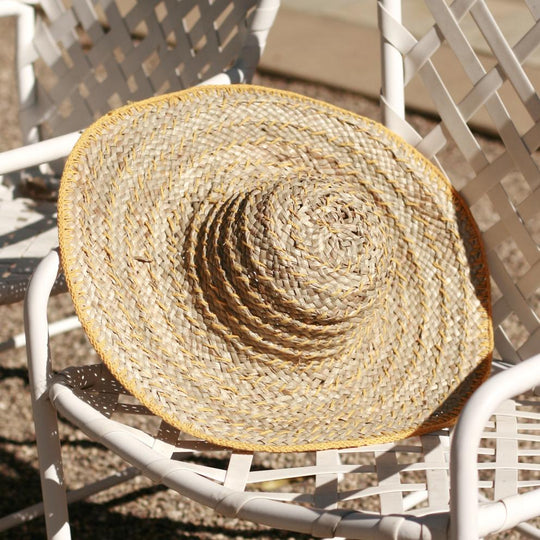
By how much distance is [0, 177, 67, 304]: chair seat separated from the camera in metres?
1.29

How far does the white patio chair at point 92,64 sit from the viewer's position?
1.46 m

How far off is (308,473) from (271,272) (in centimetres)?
25

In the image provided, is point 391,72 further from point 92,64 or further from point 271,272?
point 92,64

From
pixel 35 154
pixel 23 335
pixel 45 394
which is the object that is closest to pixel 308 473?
pixel 45 394

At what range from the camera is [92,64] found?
1.75m

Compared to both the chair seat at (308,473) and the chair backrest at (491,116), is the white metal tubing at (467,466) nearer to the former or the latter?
the chair seat at (308,473)

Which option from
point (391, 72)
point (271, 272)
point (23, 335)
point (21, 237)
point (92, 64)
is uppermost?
point (391, 72)

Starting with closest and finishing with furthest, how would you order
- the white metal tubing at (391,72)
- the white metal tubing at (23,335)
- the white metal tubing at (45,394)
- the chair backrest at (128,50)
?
1. the white metal tubing at (45,394)
2. the white metal tubing at (391,72)
3. the chair backrest at (128,50)
4. the white metal tubing at (23,335)

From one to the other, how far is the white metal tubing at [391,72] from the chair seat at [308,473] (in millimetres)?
493

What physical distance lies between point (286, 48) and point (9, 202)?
2.31 meters

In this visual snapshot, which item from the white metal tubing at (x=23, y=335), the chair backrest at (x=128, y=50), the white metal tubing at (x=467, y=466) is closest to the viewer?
the white metal tubing at (x=467, y=466)

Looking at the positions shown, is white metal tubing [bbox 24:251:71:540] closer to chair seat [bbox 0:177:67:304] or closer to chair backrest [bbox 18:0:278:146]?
chair seat [bbox 0:177:67:304]

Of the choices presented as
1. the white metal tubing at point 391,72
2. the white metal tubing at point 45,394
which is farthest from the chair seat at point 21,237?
the white metal tubing at point 391,72

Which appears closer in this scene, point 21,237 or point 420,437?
point 420,437
